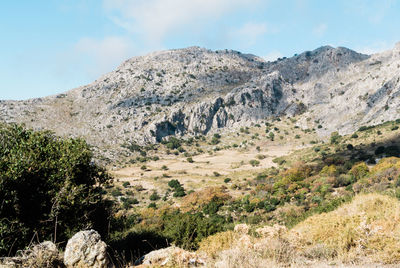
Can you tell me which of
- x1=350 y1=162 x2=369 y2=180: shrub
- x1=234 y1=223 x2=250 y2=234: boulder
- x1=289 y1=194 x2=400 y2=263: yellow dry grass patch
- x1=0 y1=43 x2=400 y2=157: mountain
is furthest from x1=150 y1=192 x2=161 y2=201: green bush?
x1=0 y1=43 x2=400 y2=157: mountain

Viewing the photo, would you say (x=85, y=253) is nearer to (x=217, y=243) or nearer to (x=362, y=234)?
(x=217, y=243)

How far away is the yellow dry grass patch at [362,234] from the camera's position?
7859 mm

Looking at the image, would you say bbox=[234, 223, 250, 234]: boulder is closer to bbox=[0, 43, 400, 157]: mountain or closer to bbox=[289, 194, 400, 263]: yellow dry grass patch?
bbox=[289, 194, 400, 263]: yellow dry grass patch

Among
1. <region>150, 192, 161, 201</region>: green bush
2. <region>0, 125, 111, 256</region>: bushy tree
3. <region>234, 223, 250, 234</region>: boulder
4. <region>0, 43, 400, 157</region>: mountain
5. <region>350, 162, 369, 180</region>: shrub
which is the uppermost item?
<region>0, 43, 400, 157</region>: mountain

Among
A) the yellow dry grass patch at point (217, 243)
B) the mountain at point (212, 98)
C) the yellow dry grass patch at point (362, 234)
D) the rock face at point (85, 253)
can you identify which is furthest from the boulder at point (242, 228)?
the mountain at point (212, 98)

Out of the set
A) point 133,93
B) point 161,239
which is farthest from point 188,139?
point 161,239

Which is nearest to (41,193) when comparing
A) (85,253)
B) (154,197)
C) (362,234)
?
(85,253)

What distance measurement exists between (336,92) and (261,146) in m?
61.4

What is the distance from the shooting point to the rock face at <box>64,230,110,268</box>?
382 inches

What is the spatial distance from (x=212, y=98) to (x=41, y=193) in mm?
134504

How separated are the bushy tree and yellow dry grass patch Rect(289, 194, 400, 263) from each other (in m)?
11.9

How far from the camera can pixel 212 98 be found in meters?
145

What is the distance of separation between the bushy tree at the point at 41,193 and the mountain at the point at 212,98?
279ft

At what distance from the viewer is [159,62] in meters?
179
